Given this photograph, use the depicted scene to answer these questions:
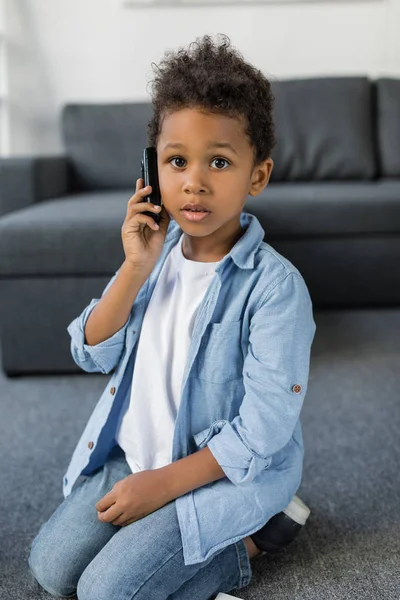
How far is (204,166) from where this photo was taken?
0.97 meters

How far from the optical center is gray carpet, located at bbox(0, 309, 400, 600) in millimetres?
1071

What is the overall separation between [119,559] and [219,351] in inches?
12.6

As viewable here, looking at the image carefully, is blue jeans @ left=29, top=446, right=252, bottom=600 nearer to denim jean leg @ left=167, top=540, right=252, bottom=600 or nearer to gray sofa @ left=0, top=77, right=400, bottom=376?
denim jean leg @ left=167, top=540, right=252, bottom=600

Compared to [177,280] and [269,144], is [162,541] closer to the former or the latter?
[177,280]

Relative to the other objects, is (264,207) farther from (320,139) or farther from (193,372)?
(193,372)

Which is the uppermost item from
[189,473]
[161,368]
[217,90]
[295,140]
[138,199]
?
[217,90]

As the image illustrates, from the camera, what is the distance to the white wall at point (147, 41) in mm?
2881

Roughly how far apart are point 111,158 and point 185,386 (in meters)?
1.77

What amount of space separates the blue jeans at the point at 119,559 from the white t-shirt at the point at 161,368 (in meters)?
0.07

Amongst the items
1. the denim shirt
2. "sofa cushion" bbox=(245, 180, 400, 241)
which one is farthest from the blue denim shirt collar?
"sofa cushion" bbox=(245, 180, 400, 241)

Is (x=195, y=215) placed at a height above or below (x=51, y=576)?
above

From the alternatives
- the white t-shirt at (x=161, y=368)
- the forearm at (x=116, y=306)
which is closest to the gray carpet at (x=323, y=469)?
the white t-shirt at (x=161, y=368)

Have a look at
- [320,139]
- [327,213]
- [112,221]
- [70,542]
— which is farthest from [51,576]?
[320,139]

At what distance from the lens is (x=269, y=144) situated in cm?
106
